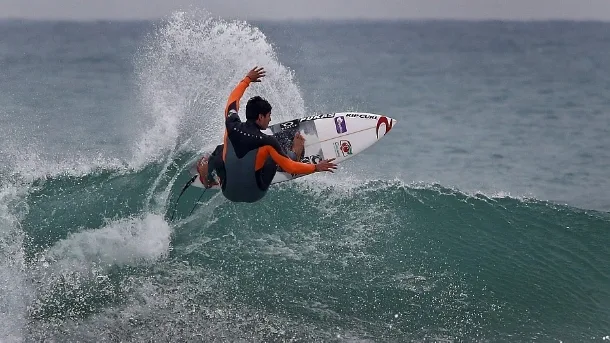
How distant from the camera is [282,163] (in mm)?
7164

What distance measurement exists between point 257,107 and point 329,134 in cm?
273

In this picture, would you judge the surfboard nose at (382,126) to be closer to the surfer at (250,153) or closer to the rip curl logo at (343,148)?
the rip curl logo at (343,148)

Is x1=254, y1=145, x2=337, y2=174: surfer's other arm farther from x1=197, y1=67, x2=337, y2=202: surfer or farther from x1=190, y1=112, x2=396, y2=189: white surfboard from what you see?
x1=190, y1=112, x2=396, y2=189: white surfboard

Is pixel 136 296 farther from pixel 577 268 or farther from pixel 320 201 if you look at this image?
pixel 577 268

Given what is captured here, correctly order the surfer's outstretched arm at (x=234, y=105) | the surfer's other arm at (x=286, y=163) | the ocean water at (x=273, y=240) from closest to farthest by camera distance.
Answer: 1. the surfer's other arm at (x=286, y=163)
2. the surfer's outstretched arm at (x=234, y=105)
3. the ocean water at (x=273, y=240)

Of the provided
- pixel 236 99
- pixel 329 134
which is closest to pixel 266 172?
pixel 236 99

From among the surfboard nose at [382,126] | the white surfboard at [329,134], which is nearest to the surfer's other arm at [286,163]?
the white surfboard at [329,134]

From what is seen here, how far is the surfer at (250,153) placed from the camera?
7223 mm

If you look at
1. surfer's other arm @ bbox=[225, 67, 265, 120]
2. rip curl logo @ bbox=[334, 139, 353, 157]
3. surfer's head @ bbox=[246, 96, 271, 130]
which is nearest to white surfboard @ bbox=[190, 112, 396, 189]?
rip curl logo @ bbox=[334, 139, 353, 157]

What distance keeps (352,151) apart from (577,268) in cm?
329

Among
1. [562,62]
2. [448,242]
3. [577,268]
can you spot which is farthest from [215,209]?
[562,62]

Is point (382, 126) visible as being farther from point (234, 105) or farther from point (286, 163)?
point (286, 163)

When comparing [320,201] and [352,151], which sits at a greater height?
[352,151]

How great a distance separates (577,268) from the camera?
32.1ft
